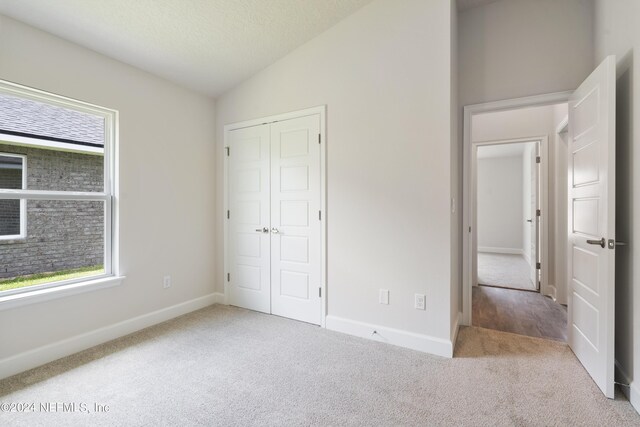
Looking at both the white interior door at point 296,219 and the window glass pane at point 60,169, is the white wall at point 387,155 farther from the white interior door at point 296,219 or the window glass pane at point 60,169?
the window glass pane at point 60,169

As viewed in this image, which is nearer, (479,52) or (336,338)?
(336,338)

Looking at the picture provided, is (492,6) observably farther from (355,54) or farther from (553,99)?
(355,54)

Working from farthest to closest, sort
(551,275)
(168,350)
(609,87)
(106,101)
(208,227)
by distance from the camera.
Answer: (551,275), (208,227), (106,101), (168,350), (609,87)

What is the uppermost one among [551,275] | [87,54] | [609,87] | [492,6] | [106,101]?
[492,6]

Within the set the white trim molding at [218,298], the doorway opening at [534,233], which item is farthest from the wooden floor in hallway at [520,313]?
the white trim molding at [218,298]

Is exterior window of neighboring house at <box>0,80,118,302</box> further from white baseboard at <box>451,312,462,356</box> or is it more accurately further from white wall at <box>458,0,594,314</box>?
white wall at <box>458,0,594,314</box>

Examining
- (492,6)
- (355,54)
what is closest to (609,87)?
(492,6)

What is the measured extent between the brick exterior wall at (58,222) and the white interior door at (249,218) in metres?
1.31

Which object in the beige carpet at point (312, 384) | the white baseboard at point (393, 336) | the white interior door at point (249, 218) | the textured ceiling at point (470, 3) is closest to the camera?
the beige carpet at point (312, 384)

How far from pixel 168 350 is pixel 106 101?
2257 millimetres

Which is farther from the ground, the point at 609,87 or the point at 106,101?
the point at 106,101

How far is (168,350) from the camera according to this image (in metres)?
2.54

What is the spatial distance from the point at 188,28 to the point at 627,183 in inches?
137

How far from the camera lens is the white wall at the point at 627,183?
183 cm
